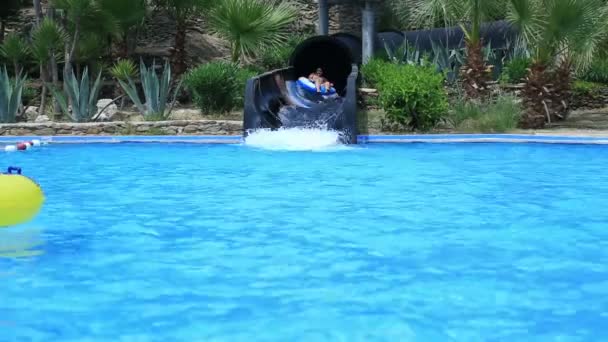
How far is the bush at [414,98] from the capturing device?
1587 centimetres

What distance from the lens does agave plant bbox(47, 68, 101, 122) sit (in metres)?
16.6

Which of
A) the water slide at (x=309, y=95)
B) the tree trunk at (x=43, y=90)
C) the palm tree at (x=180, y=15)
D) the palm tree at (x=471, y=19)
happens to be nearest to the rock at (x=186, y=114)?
the water slide at (x=309, y=95)

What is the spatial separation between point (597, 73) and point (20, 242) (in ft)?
55.5

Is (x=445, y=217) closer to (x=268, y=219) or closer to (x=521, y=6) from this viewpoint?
(x=268, y=219)

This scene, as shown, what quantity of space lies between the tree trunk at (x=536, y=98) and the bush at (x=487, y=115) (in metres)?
0.22

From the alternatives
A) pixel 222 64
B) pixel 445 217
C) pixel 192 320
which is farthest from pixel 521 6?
pixel 192 320

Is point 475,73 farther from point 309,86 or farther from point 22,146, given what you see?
point 22,146

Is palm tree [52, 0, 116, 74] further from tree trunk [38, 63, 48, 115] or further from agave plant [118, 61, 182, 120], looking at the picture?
agave plant [118, 61, 182, 120]

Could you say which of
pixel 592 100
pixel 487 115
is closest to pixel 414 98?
pixel 487 115

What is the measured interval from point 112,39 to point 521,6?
1040 cm

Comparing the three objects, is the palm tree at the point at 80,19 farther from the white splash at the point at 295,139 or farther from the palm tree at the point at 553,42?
the palm tree at the point at 553,42

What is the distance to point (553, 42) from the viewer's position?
16.0 meters

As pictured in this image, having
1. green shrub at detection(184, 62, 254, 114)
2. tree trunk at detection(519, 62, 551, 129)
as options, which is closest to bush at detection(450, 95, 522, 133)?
tree trunk at detection(519, 62, 551, 129)

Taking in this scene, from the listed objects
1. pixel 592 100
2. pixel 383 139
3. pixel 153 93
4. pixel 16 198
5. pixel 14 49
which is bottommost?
pixel 383 139
